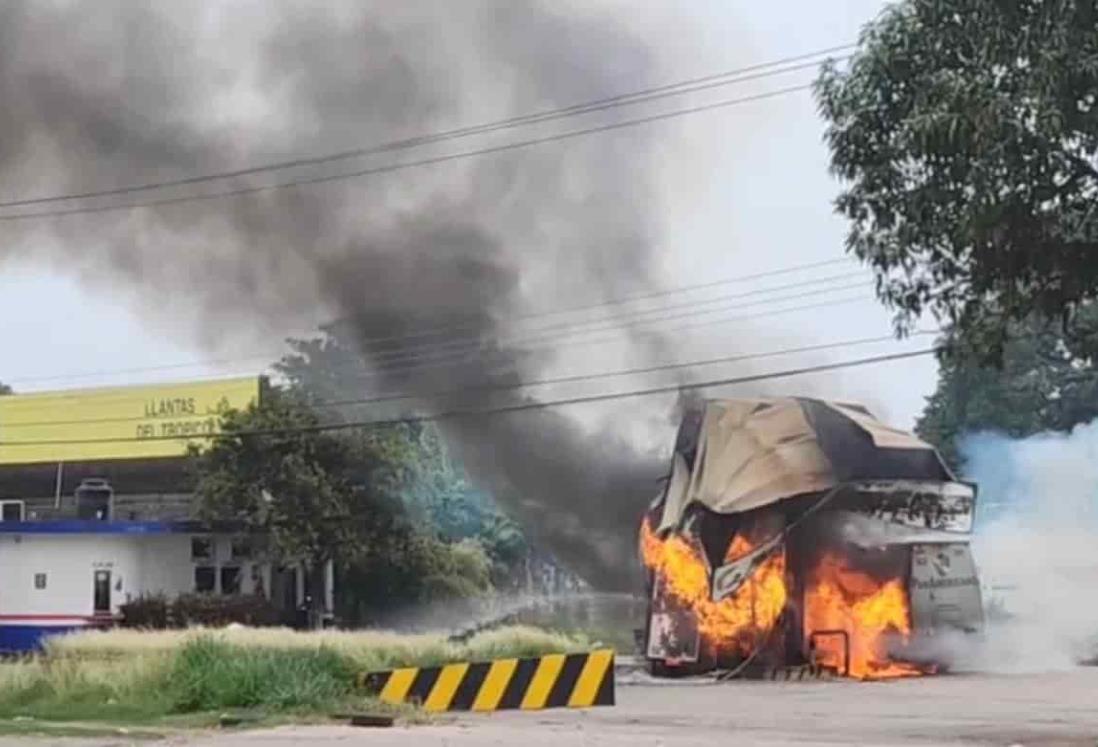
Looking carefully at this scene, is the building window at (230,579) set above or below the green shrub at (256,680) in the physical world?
above

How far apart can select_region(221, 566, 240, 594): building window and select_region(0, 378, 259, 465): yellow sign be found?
363cm

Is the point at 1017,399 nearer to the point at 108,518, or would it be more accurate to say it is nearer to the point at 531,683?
the point at 108,518

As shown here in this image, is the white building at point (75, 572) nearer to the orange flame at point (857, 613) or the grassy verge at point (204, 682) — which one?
the orange flame at point (857, 613)

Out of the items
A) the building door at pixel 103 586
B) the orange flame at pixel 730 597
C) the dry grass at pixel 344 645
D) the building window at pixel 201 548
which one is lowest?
the dry grass at pixel 344 645

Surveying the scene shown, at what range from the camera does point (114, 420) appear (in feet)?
149

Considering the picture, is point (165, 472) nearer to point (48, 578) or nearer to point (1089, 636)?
point (48, 578)

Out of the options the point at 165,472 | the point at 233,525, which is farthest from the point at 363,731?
the point at 165,472

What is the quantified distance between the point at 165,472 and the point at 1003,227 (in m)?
35.7

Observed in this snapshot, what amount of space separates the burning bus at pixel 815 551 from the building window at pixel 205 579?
1250 centimetres

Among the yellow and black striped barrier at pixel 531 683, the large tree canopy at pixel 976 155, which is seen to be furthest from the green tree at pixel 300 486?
the large tree canopy at pixel 976 155

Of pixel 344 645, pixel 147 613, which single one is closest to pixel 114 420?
pixel 147 613

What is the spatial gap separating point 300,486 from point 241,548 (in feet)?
10.0

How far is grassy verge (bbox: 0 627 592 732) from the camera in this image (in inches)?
603

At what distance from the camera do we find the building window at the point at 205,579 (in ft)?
126
